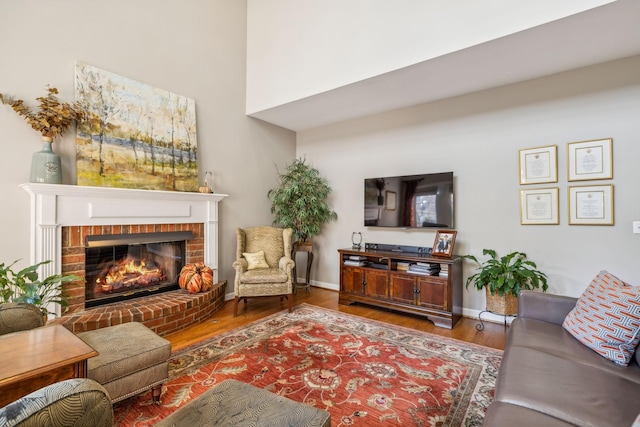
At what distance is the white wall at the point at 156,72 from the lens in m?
2.46

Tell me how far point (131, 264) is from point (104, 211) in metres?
0.66

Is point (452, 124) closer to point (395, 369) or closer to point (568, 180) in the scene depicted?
point (568, 180)

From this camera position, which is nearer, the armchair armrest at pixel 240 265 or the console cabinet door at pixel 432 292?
the console cabinet door at pixel 432 292

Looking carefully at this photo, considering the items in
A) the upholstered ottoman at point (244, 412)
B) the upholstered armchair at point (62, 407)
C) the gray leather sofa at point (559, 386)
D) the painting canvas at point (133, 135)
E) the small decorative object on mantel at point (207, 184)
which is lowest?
the upholstered ottoman at point (244, 412)

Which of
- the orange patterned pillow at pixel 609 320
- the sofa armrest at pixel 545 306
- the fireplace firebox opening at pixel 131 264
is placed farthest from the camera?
the fireplace firebox opening at pixel 131 264

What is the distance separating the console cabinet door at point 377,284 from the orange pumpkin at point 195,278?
1881mm

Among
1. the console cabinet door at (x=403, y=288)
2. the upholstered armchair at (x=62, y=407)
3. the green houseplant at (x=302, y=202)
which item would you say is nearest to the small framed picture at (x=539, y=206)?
the console cabinet door at (x=403, y=288)

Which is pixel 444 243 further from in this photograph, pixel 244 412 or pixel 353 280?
pixel 244 412

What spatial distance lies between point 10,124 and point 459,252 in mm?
4490

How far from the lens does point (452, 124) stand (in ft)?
12.0

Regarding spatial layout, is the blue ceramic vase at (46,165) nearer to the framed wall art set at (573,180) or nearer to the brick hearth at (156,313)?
the brick hearth at (156,313)

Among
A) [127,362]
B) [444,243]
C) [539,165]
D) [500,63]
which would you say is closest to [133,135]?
[127,362]

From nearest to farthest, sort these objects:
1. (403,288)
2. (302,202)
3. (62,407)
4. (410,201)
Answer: (62,407) → (403,288) → (410,201) → (302,202)

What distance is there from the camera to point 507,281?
2.89 metres
